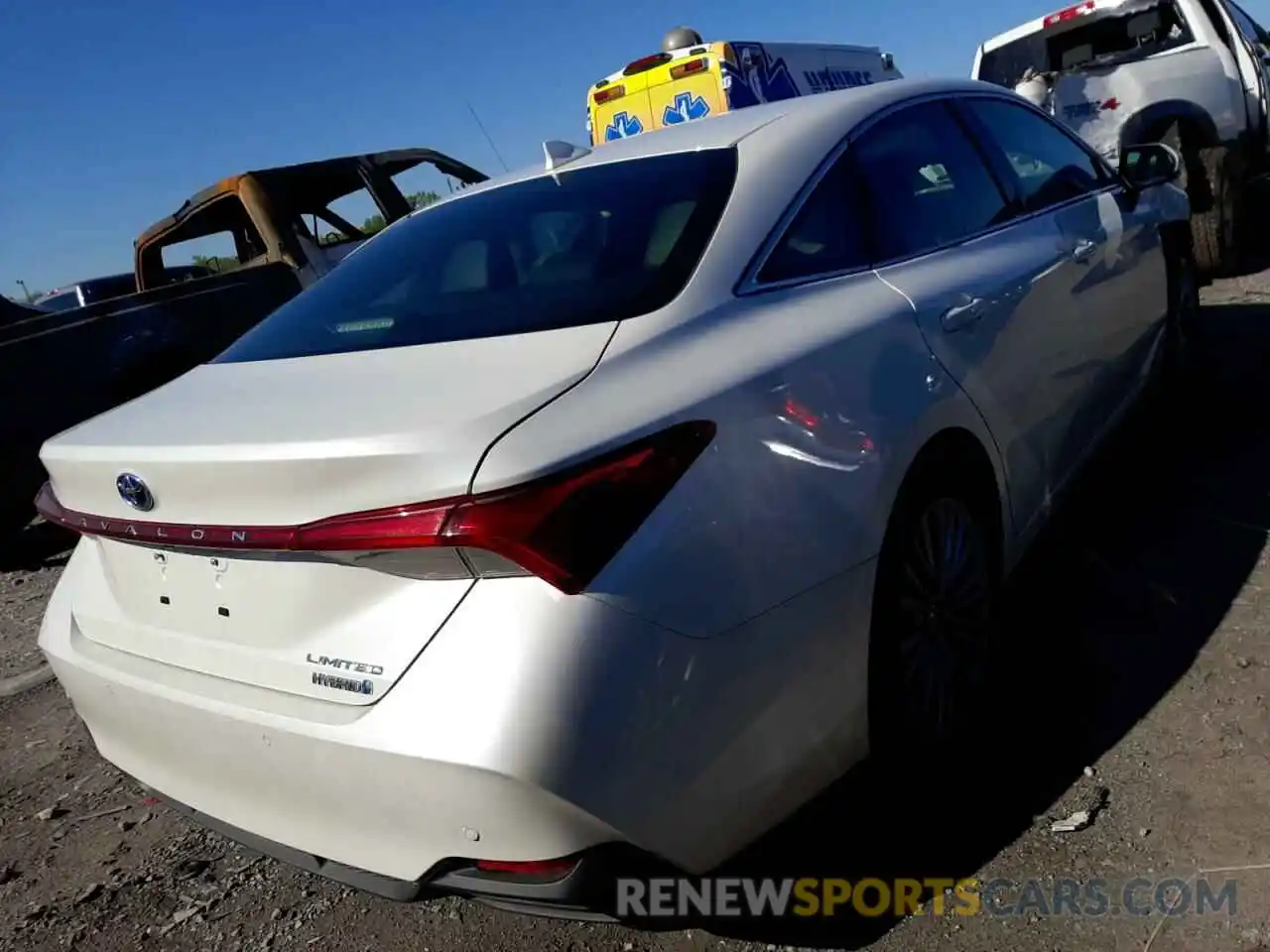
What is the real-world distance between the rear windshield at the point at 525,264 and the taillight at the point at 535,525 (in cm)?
44

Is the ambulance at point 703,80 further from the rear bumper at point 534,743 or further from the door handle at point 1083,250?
the rear bumper at point 534,743

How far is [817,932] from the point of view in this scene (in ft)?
6.89

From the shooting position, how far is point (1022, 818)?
2338 millimetres

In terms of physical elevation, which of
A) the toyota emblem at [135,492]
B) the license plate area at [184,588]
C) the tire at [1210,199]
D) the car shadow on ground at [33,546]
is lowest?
the tire at [1210,199]

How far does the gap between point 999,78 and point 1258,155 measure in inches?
85.3

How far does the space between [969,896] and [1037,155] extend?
244 centimetres

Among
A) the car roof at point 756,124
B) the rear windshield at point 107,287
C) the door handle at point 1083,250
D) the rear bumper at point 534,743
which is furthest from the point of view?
the rear windshield at point 107,287

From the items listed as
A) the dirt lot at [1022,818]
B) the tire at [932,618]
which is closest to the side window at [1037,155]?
the dirt lot at [1022,818]

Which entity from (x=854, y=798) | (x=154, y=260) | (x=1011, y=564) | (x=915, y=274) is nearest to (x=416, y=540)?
(x=854, y=798)

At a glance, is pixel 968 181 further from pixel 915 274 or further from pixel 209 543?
pixel 209 543

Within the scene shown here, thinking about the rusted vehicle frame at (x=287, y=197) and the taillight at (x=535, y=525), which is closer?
the taillight at (x=535, y=525)

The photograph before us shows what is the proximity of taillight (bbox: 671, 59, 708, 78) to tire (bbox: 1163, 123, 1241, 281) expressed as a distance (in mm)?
4020

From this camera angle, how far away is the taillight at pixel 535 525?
5.10ft

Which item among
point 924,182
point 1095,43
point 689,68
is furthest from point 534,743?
point 689,68
